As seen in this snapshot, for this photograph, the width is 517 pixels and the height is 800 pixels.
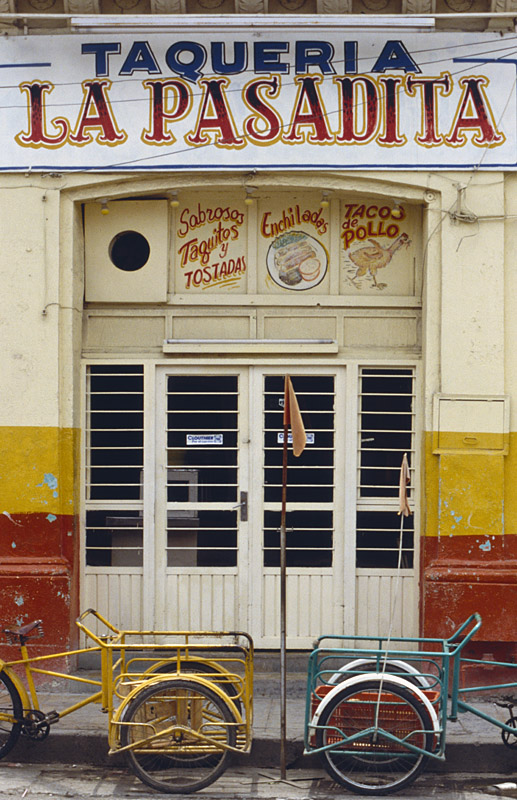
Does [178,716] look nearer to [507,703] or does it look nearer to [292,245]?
[507,703]

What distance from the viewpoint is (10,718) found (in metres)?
6.23

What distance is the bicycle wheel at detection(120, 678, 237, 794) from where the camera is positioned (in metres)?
5.88

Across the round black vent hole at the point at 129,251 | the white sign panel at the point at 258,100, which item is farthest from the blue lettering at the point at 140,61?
the round black vent hole at the point at 129,251

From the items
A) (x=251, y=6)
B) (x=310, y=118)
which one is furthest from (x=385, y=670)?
(x=251, y=6)

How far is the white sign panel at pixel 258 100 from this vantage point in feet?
25.3

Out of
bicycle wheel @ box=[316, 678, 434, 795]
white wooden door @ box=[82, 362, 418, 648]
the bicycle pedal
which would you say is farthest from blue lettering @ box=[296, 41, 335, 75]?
the bicycle pedal

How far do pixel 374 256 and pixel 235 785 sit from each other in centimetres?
443

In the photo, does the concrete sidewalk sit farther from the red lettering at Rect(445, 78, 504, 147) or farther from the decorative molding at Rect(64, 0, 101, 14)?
the decorative molding at Rect(64, 0, 101, 14)

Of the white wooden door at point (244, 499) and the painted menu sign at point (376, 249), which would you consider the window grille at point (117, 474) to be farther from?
the painted menu sign at point (376, 249)

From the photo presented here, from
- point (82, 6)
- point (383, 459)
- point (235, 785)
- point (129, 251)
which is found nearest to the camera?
point (235, 785)

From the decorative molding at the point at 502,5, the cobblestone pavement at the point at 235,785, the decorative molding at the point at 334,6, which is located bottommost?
the cobblestone pavement at the point at 235,785

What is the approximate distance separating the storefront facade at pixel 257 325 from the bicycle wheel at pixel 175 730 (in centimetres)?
200

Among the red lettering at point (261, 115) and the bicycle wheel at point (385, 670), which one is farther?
the red lettering at point (261, 115)

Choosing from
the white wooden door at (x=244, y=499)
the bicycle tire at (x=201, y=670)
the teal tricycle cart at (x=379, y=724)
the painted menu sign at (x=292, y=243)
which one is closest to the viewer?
the teal tricycle cart at (x=379, y=724)
